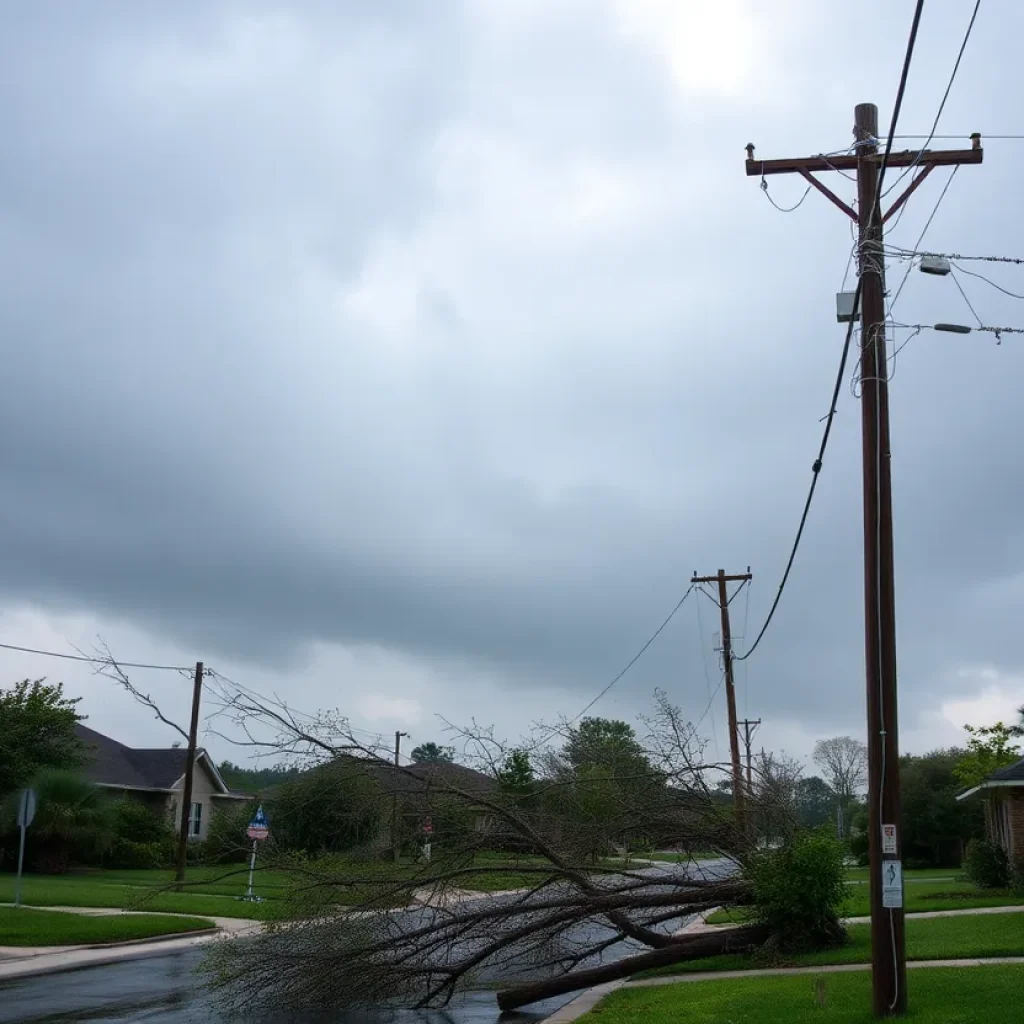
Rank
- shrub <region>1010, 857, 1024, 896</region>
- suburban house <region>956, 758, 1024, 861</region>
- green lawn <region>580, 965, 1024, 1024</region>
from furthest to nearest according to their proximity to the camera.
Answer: suburban house <region>956, 758, 1024, 861</region>, shrub <region>1010, 857, 1024, 896</region>, green lawn <region>580, 965, 1024, 1024</region>

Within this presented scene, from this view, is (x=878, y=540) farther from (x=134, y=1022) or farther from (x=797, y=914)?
(x=134, y=1022)

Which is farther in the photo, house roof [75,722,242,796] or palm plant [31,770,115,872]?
house roof [75,722,242,796]

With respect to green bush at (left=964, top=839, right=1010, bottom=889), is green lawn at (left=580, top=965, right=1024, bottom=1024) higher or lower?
lower

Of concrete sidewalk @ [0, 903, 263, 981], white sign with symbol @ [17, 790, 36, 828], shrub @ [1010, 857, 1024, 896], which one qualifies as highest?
white sign with symbol @ [17, 790, 36, 828]

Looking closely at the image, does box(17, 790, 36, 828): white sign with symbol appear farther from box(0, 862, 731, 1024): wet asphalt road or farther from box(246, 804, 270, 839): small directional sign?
box(0, 862, 731, 1024): wet asphalt road

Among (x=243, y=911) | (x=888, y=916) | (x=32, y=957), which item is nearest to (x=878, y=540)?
(x=888, y=916)

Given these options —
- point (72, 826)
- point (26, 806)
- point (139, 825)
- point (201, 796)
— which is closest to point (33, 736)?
point (26, 806)

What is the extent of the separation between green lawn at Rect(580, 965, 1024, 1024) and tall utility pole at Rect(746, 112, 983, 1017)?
52 cm

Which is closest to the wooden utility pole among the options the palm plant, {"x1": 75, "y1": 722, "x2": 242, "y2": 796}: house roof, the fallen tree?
the palm plant

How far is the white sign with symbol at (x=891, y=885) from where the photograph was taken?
33.0 feet

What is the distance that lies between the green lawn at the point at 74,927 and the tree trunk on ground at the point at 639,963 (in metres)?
10.4

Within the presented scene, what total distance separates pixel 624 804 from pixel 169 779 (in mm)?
37236

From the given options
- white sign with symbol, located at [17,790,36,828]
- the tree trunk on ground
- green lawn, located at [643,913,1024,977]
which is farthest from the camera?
white sign with symbol, located at [17,790,36,828]

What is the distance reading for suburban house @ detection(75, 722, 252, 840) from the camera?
158ft
